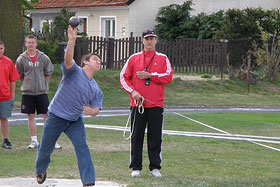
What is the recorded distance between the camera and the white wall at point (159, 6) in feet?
125

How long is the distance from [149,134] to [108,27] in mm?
31201

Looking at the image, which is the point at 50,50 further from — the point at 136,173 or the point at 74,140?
the point at 74,140

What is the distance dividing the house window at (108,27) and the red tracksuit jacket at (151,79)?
1191 inches

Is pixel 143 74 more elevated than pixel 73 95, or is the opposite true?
pixel 143 74

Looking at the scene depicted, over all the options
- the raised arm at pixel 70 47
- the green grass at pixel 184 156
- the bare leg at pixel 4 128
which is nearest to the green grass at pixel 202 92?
the green grass at pixel 184 156

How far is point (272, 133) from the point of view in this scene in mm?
15102

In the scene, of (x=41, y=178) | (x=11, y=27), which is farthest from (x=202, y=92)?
(x=41, y=178)

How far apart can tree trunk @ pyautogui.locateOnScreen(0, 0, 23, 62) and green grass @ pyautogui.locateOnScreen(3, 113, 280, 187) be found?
969 centimetres

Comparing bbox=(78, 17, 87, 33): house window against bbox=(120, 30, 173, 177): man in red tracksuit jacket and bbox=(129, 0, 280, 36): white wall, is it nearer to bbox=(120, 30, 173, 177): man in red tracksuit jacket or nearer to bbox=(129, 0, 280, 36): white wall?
bbox=(129, 0, 280, 36): white wall

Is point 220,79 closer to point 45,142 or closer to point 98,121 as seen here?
point 98,121

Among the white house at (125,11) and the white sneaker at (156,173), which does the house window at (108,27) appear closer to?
the white house at (125,11)

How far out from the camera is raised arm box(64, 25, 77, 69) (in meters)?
6.85

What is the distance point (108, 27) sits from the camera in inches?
1572

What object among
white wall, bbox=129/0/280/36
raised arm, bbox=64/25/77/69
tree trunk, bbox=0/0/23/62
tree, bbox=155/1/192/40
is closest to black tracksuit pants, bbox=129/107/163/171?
raised arm, bbox=64/25/77/69
